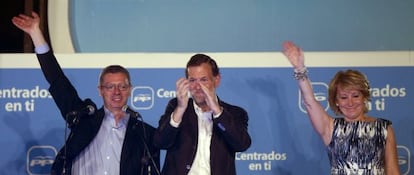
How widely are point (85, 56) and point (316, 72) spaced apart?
1.42 meters

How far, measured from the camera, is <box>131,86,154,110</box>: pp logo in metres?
3.77

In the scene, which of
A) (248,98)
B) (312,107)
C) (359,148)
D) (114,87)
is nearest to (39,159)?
(114,87)

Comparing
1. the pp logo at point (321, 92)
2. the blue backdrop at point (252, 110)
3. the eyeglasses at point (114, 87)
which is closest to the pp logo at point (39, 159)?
the blue backdrop at point (252, 110)

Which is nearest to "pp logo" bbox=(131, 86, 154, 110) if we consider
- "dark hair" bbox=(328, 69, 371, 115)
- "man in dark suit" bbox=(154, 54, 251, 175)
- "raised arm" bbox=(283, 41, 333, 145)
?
"man in dark suit" bbox=(154, 54, 251, 175)

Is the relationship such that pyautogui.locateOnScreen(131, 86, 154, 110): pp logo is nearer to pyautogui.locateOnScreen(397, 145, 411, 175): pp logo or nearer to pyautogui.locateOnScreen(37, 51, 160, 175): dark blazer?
pyautogui.locateOnScreen(37, 51, 160, 175): dark blazer

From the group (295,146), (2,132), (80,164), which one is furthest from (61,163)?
(295,146)

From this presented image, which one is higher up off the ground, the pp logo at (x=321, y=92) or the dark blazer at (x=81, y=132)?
the pp logo at (x=321, y=92)

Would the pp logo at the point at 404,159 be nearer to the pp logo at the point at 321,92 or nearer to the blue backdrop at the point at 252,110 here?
the blue backdrop at the point at 252,110

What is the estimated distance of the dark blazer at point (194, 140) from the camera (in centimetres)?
295

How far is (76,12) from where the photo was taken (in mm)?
4371

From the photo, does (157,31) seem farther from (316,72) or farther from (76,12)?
(316,72)

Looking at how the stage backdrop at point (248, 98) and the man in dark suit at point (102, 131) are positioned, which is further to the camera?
the stage backdrop at point (248, 98)

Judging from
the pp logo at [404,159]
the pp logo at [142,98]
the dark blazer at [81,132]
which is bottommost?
the pp logo at [404,159]

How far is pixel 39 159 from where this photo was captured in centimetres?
376
